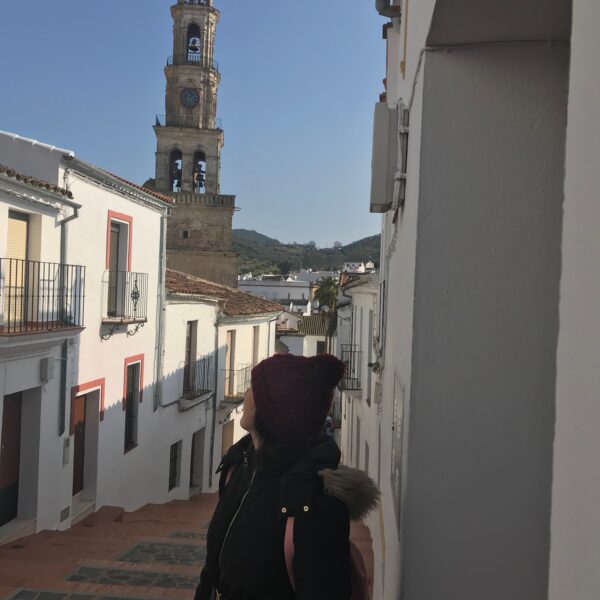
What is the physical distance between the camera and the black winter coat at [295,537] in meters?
1.78

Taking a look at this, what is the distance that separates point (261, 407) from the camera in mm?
2037

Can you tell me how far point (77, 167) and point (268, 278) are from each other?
69.4 meters

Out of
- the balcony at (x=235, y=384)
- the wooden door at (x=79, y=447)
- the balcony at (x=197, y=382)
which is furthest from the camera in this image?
the balcony at (x=235, y=384)

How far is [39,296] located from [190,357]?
6324 millimetres

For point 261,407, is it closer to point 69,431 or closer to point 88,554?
point 88,554

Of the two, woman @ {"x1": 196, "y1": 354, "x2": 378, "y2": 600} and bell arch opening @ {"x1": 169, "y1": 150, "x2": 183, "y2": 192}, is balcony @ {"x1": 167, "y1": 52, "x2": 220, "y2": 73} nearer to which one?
bell arch opening @ {"x1": 169, "y1": 150, "x2": 183, "y2": 192}

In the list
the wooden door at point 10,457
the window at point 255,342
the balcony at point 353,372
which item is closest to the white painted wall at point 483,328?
the wooden door at point 10,457

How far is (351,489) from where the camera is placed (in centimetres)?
188

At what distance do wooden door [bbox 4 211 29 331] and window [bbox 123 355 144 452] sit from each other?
365 centimetres

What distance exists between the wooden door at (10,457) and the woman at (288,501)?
22.4 feet

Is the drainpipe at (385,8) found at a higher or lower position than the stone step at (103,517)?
higher

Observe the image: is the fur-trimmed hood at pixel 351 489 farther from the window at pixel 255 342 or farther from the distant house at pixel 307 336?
the distant house at pixel 307 336

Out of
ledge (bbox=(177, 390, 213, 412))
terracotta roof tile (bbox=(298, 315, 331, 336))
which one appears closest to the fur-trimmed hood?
ledge (bbox=(177, 390, 213, 412))

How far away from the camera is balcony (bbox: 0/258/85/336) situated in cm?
763
